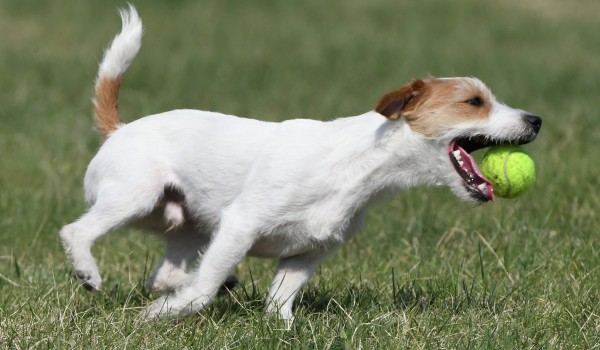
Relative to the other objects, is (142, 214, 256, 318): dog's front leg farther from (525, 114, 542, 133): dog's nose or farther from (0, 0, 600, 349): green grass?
(525, 114, 542, 133): dog's nose

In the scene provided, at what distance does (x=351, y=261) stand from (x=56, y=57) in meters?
7.30

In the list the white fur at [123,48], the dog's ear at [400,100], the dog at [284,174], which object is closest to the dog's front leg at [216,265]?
the dog at [284,174]

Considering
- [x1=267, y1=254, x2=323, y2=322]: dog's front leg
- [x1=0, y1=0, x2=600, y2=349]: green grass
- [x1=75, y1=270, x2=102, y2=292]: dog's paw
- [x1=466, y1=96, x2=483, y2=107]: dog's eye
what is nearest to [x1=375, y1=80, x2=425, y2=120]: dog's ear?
[x1=466, y1=96, x2=483, y2=107]: dog's eye

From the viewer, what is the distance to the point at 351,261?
5.93 meters

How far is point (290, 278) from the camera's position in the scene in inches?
189

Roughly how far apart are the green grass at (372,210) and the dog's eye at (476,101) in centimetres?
89

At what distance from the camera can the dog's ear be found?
4.46 meters

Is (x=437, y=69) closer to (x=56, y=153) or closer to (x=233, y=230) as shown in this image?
(x=56, y=153)

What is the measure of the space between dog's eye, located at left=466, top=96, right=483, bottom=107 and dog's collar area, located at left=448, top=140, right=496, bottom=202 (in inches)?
7.0

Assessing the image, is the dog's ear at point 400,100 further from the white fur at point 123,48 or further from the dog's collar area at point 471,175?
the white fur at point 123,48

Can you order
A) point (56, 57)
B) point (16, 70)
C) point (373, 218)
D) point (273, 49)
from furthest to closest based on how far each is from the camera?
point (273, 49) < point (56, 57) < point (16, 70) < point (373, 218)

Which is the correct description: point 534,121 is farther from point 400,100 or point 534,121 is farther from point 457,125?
point 400,100

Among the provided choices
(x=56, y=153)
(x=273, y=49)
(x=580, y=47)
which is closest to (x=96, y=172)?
(x=56, y=153)

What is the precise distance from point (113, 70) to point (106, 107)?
205mm
